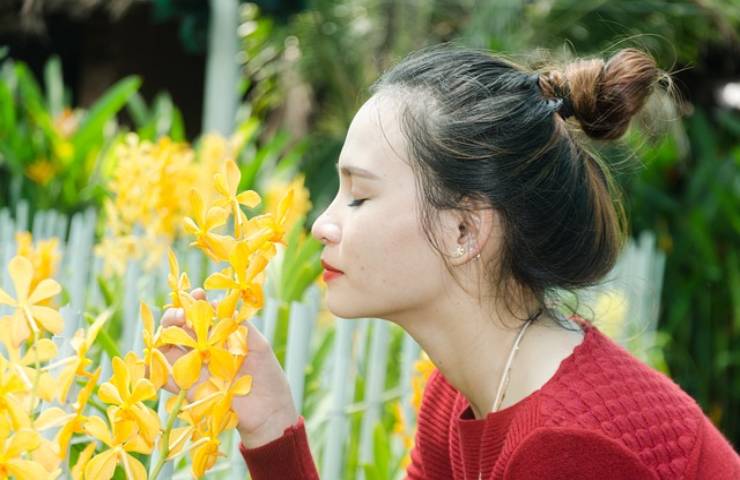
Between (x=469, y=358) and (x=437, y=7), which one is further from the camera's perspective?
(x=437, y=7)

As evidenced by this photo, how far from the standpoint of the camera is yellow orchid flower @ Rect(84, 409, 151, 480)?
1.04 m

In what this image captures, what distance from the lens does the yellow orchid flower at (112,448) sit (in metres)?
1.04

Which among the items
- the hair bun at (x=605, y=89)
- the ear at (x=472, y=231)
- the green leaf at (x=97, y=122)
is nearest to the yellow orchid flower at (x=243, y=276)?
the ear at (x=472, y=231)

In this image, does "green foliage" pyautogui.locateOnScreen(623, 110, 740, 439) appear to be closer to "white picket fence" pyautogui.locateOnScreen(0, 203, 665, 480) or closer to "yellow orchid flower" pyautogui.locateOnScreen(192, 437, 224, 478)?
"white picket fence" pyautogui.locateOnScreen(0, 203, 665, 480)

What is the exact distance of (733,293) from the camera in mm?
5086

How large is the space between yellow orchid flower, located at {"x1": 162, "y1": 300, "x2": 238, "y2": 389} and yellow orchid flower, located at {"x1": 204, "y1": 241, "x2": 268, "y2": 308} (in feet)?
0.10

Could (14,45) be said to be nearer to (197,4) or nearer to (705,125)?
(197,4)

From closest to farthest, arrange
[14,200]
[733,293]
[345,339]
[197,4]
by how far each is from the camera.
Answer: [345,339] → [14,200] → [197,4] → [733,293]

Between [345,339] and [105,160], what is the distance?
2115 mm

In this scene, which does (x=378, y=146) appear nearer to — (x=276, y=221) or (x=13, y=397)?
(x=276, y=221)

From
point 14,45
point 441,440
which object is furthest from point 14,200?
point 14,45

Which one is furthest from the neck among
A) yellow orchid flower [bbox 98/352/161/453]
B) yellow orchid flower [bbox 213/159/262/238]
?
yellow orchid flower [bbox 98/352/161/453]

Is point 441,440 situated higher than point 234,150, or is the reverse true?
point 234,150

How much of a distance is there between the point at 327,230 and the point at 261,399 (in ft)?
0.74
